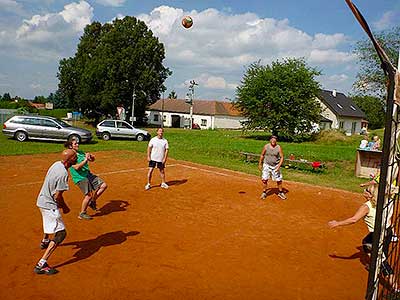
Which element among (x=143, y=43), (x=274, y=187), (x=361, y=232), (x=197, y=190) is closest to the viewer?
(x=361, y=232)

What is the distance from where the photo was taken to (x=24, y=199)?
9.77m

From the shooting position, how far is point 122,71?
149 ft

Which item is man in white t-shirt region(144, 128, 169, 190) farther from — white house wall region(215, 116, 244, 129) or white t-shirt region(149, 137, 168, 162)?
white house wall region(215, 116, 244, 129)

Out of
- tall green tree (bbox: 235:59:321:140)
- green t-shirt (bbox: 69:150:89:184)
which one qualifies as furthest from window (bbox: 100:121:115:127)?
green t-shirt (bbox: 69:150:89:184)

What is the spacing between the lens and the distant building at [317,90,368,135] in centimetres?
5419

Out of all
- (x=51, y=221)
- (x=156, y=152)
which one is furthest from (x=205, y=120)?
(x=51, y=221)

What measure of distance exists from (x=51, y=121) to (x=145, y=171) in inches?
484

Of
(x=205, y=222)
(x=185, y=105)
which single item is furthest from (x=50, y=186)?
(x=185, y=105)

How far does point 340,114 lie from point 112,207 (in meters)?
51.4

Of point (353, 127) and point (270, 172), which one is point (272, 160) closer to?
point (270, 172)

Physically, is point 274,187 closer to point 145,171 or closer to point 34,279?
point 145,171

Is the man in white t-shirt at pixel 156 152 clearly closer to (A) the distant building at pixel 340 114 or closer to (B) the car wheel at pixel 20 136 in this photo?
(B) the car wheel at pixel 20 136

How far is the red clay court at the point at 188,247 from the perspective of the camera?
5.24 metres

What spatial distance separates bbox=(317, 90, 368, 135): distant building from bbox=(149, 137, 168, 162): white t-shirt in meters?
44.0
